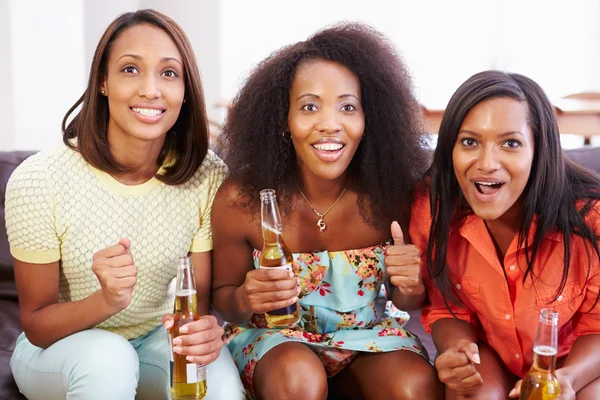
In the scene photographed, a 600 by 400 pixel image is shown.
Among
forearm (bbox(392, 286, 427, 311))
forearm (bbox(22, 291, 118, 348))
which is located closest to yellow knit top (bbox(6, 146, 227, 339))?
forearm (bbox(22, 291, 118, 348))

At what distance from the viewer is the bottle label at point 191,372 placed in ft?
5.38

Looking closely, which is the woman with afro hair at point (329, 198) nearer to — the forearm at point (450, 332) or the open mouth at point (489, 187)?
the forearm at point (450, 332)

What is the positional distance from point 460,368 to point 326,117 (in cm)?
70

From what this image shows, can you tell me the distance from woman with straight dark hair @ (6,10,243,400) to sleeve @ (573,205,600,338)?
86 centimetres

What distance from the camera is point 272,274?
1712 millimetres

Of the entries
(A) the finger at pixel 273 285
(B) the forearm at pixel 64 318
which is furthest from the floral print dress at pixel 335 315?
(B) the forearm at pixel 64 318

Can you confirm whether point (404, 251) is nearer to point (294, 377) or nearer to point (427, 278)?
point (427, 278)

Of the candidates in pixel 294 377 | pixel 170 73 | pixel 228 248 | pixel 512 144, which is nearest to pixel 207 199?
pixel 228 248

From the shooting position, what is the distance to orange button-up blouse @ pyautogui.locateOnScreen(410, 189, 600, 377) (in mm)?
1740

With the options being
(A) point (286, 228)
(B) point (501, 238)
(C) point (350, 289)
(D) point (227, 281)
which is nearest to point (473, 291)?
(B) point (501, 238)

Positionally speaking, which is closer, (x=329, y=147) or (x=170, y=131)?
(x=329, y=147)

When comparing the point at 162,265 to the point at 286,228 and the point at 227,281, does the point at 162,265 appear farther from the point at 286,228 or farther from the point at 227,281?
the point at 286,228

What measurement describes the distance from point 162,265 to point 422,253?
0.69 metres

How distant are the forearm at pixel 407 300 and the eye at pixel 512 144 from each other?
1.46ft
